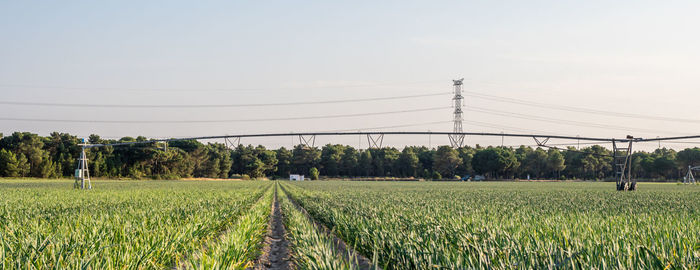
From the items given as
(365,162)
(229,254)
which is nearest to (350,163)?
(365,162)

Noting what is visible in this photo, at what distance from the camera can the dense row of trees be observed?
113938 millimetres

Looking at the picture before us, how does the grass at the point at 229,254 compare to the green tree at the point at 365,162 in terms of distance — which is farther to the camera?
the green tree at the point at 365,162

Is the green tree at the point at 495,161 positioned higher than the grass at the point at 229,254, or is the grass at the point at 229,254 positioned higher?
the green tree at the point at 495,161

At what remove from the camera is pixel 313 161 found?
170500 mm

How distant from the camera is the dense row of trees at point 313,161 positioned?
114m

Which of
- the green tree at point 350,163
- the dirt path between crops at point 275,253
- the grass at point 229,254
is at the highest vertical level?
the green tree at point 350,163

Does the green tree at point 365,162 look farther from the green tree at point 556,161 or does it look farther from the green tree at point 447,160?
the green tree at point 556,161

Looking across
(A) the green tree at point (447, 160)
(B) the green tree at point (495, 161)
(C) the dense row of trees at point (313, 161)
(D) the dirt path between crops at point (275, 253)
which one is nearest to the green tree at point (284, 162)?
(C) the dense row of trees at point (313, 161)

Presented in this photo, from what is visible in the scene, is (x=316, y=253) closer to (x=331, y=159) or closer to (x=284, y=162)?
(x=331, y=159)

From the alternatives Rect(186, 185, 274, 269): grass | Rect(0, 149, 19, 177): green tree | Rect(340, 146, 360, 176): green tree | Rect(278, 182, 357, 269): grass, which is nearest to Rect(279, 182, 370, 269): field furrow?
Rect(278, 182, 357, 269): grass

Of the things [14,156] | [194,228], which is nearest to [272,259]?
[194,228]

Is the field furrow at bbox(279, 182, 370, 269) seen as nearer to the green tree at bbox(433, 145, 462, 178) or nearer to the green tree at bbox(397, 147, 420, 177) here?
the green tree at bbox(433, 145, 462, 178)

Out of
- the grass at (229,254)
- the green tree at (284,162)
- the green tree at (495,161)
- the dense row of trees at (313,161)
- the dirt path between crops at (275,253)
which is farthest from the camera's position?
the green tree at (284,162)

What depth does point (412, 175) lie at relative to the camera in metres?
173
